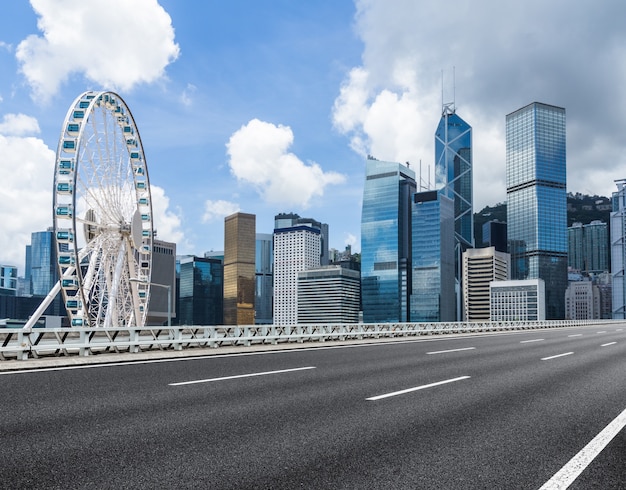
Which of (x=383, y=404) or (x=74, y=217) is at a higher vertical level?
(x=74, y=217)

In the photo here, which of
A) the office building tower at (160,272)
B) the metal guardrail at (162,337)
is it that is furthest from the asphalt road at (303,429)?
the office building tower at (160,272)

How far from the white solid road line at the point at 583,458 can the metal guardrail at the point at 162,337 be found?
16.1 meters

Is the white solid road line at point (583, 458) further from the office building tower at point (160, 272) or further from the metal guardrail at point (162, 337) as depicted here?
the office building tower at point (160, 272)

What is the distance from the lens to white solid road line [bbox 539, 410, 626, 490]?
19.0 ft

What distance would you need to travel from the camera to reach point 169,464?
6254 mm

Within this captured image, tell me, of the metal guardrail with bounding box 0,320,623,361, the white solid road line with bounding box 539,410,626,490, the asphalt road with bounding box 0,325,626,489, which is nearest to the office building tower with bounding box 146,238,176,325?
→ the metal guardrail with bounding box 0,320,623,361

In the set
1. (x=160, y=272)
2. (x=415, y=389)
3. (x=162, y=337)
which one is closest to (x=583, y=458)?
(x=415, y=389)

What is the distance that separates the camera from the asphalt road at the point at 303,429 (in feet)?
19.5

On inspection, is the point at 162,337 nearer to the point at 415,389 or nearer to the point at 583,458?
the point at 415,389

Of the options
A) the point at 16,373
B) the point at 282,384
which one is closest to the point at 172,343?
the point at 16,373

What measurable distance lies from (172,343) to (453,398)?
14847 mm

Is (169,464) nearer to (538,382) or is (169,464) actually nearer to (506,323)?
(538,382)

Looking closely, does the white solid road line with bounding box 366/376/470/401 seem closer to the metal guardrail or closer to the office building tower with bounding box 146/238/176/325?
the metal guardrail

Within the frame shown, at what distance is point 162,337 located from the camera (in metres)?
23.8
